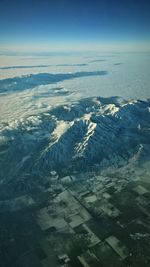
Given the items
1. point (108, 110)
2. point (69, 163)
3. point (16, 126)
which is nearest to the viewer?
point (69, 163)

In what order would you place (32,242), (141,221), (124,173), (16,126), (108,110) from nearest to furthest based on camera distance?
(32,242), (141,221), (124,173), (16,126), (108,110)

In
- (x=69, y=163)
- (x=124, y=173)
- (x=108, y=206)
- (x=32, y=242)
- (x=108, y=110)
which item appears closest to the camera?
(x=32, y=242)

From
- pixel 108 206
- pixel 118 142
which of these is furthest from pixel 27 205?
pixel 118 142

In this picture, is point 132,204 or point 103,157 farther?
point 103,157

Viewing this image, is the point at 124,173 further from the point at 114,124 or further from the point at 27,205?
the point at 114,124

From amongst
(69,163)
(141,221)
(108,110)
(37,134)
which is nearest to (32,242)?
(141,221)

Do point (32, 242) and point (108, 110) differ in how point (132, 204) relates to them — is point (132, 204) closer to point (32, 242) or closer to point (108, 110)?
point (32, 242)
